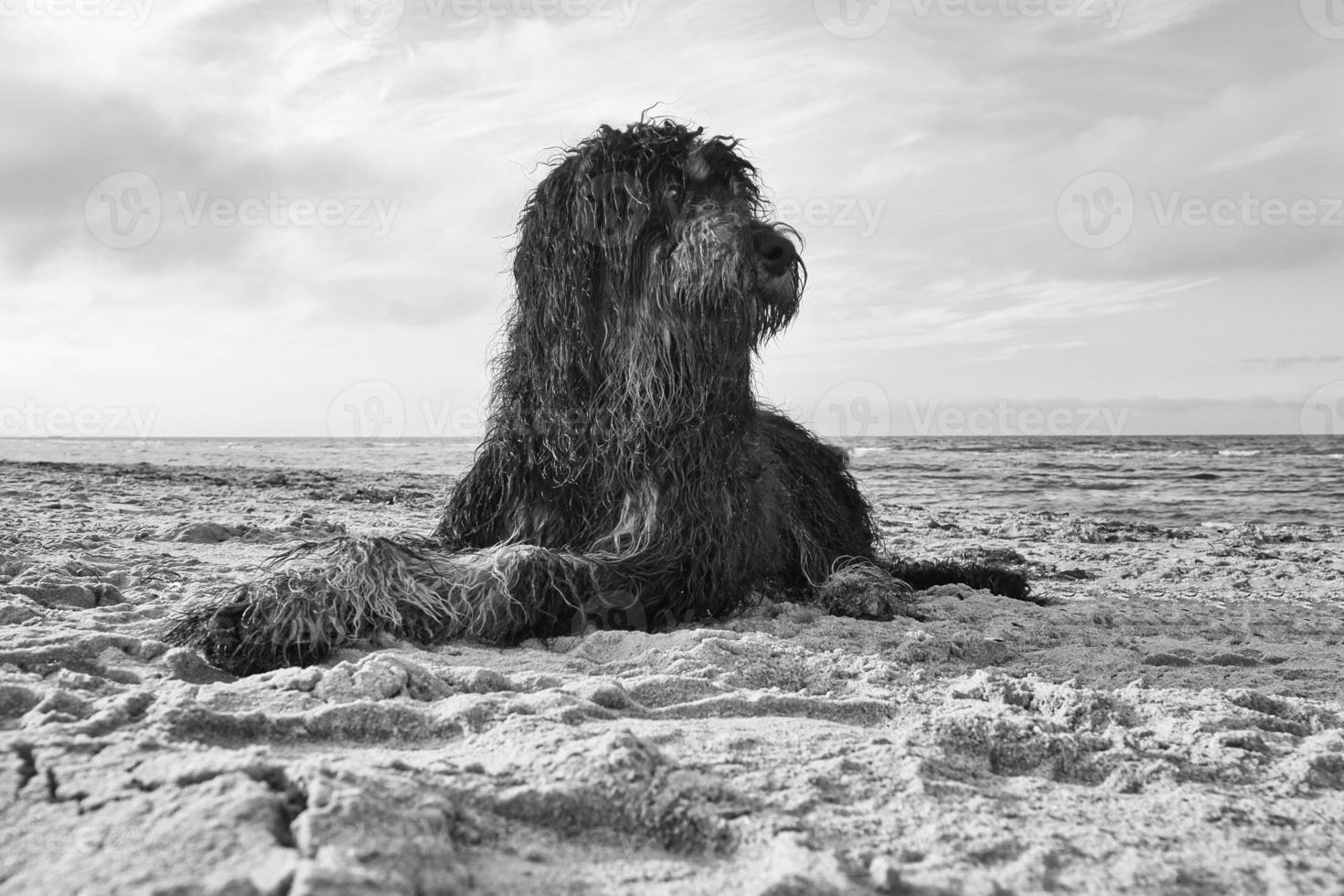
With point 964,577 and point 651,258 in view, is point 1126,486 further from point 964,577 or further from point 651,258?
point 651,258

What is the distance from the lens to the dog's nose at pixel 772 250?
322 centimetres

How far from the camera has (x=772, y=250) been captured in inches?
127

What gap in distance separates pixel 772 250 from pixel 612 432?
0.91 metres

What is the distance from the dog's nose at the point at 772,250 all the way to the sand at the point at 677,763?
1.32m

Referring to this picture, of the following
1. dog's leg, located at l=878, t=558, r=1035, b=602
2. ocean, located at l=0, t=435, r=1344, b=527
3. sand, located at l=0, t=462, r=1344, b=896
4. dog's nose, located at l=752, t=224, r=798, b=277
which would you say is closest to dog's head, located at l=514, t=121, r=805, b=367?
dog's nose, located at l=752, t=224, r=798, b=277

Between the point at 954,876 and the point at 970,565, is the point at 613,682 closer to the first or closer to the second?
the point at 954,876

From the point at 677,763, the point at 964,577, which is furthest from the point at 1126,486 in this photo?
the point at 677,763

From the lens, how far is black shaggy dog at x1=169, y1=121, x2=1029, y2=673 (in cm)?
312

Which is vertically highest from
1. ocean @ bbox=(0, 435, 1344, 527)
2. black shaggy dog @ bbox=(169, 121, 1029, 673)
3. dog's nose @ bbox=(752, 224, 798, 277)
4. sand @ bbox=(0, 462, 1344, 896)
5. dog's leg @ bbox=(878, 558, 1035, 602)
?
dog's nose @ bbox=(752, 224, 798, 277)

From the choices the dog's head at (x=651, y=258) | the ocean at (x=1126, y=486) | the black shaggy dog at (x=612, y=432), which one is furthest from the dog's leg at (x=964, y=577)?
the ocean at (x=1126, y=486)

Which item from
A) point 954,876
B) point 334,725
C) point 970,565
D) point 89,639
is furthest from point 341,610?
point 970,565

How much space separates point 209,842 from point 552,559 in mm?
1964

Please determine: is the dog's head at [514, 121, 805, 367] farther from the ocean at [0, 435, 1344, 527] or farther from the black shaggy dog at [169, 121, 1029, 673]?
the ocean at [0, 435, 1344, 527]

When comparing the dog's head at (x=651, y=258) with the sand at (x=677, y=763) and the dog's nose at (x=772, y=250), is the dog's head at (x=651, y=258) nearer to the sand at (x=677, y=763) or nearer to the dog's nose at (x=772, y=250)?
the dog's nose at (x=772, y=250)
